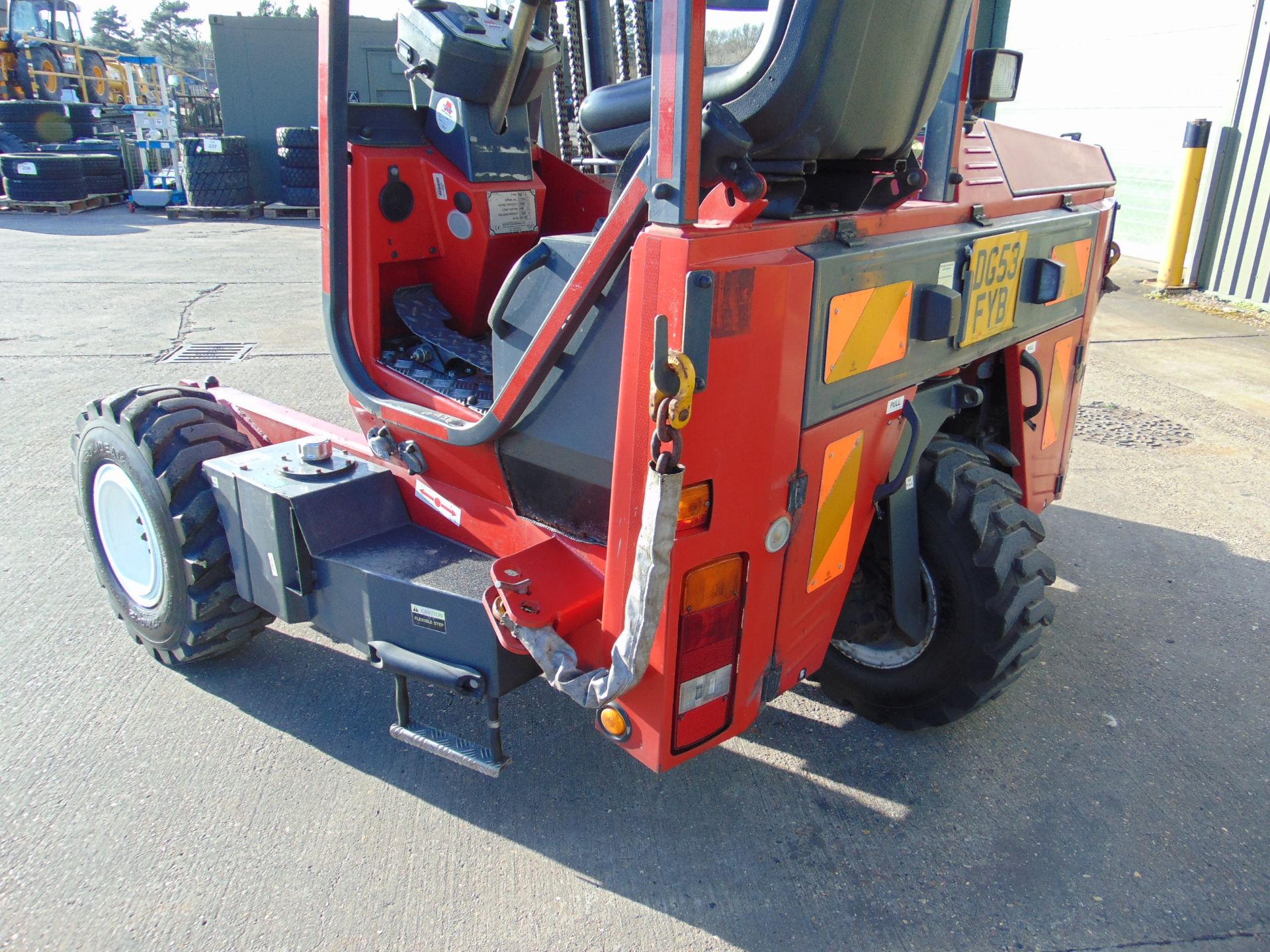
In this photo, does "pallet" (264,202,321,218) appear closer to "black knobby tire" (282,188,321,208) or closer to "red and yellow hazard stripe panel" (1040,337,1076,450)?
"black knobby tire" (282,188,321,208)

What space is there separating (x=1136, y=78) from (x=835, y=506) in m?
10.8

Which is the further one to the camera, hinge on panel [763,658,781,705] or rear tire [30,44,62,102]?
rear tire [30,44,62,102]

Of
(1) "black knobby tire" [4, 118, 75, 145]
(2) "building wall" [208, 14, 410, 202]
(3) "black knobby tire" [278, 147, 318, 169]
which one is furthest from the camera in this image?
(1) "black knobby tire" [4, 118, 75, 145]

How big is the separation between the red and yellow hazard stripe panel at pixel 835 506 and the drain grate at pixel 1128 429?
12.2ft

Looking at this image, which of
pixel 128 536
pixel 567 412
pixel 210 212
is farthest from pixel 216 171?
pixel 567 412

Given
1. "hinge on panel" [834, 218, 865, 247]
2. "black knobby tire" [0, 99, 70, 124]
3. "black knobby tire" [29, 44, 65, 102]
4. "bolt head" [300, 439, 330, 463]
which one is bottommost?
"bolt head" [300, 439, 330, 463]

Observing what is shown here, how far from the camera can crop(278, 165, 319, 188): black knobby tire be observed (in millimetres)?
15438

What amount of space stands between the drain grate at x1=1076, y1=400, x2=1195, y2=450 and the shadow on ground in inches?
88.9

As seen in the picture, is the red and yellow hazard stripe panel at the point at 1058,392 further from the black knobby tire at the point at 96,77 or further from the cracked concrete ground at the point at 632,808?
the black knobby tire at the point at 96,77

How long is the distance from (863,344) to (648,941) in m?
1.51

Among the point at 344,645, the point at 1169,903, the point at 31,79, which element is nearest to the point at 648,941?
the point at 1169,903

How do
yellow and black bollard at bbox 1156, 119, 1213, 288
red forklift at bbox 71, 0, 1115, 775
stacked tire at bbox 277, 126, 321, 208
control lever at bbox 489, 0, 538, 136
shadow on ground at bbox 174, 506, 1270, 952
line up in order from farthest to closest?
stacked tire at bbox 277, 126, 321, 208 → yellow and black bollard at bbox 1156, 119, 1213, 288 → control lever at bbox 489, 0, 538, 136 → shadow on ground at bbox 174, 506, 1270, 952 → red forklift at bbox 71, 0, 1115, 775

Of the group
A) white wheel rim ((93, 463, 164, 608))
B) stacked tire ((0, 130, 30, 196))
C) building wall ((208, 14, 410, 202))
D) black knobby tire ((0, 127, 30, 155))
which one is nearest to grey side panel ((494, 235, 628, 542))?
white wheel rim ((93, 463, 164, 608))

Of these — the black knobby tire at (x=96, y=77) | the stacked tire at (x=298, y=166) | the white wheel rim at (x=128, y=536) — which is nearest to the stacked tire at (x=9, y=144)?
the stacked tire at (x=298, y=166)
